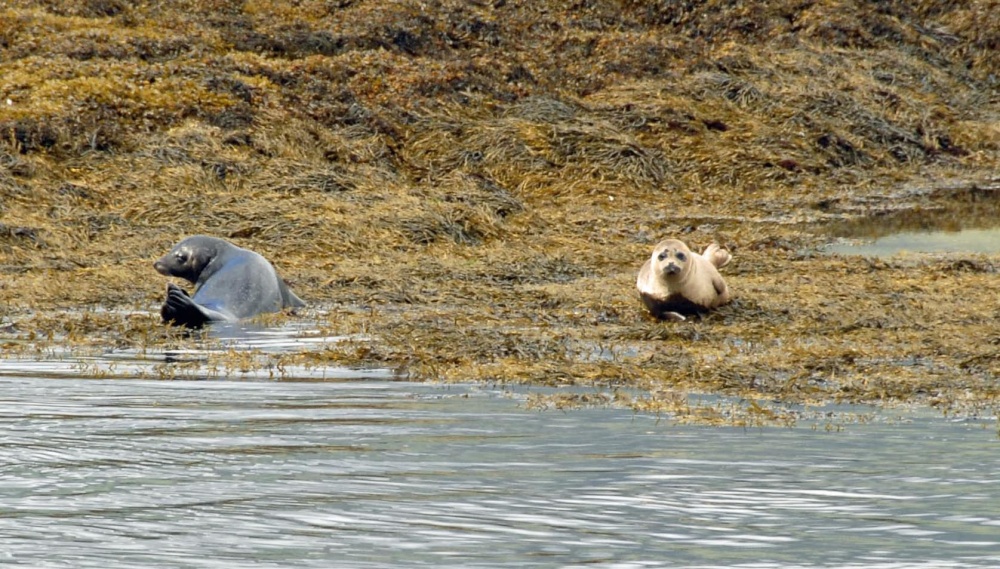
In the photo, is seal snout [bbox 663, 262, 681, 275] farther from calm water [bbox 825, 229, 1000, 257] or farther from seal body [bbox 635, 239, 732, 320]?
calm water [bbox 825, 229, 1000, 257]

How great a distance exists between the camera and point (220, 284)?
12.6 m

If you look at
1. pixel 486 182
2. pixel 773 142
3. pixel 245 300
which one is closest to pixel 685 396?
pixel 245 300

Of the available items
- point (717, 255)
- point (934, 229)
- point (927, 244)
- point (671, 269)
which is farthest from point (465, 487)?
point (934, 229)

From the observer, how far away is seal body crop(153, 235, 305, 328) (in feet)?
38.8

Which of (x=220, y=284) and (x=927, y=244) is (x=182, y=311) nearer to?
(x=220, y=284)

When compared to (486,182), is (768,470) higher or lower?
lower

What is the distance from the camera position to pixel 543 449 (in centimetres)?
725

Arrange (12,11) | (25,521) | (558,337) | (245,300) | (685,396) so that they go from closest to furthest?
1. (25,521)
2. (685,396)
3. (558,337)
4. (245,300)
5. (12,11)

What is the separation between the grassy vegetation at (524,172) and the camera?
10992 mm

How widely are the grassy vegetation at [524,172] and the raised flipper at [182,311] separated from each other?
40 centimetres

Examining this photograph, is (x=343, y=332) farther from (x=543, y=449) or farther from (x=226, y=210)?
(x=226, y=210)

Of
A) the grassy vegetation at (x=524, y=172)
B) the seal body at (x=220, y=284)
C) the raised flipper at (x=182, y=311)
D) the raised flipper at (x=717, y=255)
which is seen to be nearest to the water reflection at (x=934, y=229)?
the grassy vegetation at (x=524, y=172)

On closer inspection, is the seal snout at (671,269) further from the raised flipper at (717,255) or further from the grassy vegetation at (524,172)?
the raised flipper at (717,255)

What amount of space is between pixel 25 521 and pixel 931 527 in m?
3.14
